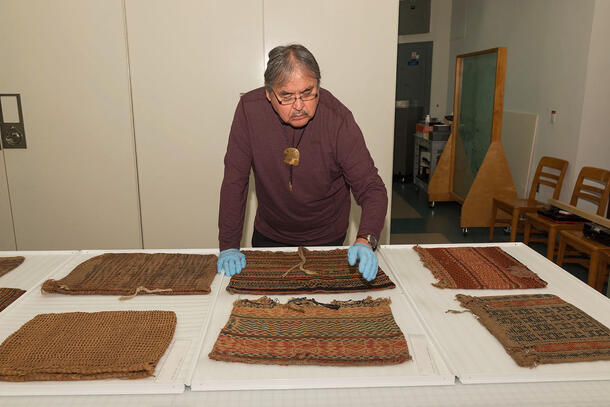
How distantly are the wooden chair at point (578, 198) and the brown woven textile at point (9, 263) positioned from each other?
2951 mm

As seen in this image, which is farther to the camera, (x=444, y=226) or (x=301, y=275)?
(x=444, y=226)

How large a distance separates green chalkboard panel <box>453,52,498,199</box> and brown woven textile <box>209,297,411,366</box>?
338 centimetres

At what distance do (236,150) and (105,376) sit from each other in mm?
878

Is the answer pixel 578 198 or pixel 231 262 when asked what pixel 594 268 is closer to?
pixel 578 198

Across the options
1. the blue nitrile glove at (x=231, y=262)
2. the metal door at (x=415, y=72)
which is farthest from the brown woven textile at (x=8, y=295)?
the metal door at (x=415, y=72)

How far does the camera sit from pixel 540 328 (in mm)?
1118

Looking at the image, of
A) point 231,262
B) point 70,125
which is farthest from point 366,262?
point 70,125

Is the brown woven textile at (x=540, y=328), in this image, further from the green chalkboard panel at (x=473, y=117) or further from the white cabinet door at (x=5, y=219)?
the green chalkboard panel at (x=473, y=117)

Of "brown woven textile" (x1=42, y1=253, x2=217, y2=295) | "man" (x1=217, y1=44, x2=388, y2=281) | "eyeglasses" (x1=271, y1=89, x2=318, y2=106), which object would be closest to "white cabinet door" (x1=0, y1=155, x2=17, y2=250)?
"brown woven textile" (x1=42, y1=253, x2=217, y2=295)

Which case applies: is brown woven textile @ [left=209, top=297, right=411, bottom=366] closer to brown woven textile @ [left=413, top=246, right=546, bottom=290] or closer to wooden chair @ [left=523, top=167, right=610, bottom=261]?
brown woven textile @ [left=413, top=246, right=546, bottom=290]

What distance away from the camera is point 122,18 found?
2594 millimetres

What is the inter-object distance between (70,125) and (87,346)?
204 cm

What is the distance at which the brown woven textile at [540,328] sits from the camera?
102 centimetres

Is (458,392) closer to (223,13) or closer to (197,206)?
(197,206)
